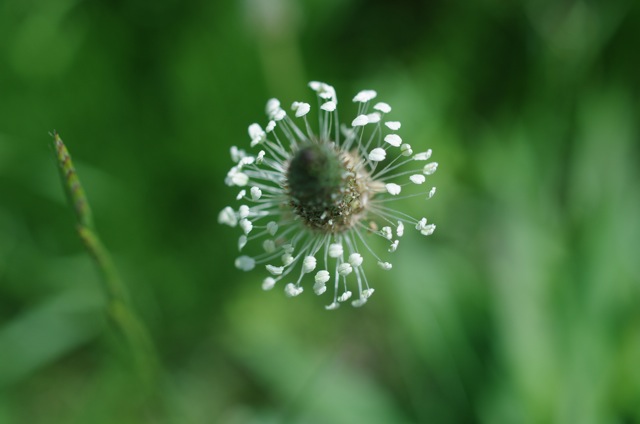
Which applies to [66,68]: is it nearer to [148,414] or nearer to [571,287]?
[148,414]

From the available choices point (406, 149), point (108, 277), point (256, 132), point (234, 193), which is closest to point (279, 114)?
point (256, 132)

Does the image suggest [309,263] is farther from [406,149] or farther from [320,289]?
[406,149]

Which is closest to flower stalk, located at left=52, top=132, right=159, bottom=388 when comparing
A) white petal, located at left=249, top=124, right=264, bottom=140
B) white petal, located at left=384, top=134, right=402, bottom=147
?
white petal, located at left=249, top=124, right=264, bottom=140

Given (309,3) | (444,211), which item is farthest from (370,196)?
(309,3)

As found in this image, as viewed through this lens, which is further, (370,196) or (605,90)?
(605,90)

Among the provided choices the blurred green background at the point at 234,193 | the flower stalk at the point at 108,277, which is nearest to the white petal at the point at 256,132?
the flower stalk at the point at 108,277
